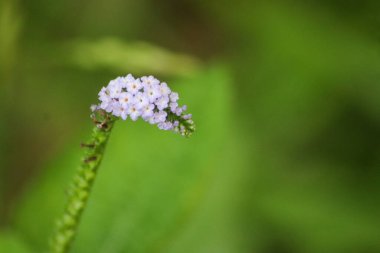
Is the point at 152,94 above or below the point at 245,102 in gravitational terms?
below

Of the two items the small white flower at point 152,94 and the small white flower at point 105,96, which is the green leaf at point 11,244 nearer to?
the small white flower at point 105,96

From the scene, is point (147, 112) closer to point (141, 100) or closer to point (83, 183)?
point (141, 100)

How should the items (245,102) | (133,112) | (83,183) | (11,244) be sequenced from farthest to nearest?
1. (245,102)
2. (11,244)
3. (83,183)
4. (133,112)

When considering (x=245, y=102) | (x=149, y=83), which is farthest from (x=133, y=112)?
(x=245, y=102)

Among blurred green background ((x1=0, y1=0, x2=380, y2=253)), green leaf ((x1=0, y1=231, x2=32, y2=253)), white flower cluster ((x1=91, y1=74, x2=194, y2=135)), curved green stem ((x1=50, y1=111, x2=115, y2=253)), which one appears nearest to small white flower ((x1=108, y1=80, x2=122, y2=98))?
white flower cluster ((x1=91, y1=74, x2=194, y2=135))

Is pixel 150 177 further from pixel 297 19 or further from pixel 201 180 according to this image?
pixel 297 19

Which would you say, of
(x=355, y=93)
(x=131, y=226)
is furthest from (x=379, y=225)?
(x=131, y=226)

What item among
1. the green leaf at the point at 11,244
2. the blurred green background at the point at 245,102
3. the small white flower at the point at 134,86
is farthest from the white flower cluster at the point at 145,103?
the blurred green background at the point at 245,102

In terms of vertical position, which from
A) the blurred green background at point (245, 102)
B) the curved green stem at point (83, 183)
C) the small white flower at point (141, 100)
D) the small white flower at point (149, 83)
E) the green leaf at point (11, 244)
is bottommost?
the green leaf at point (11, 244)
